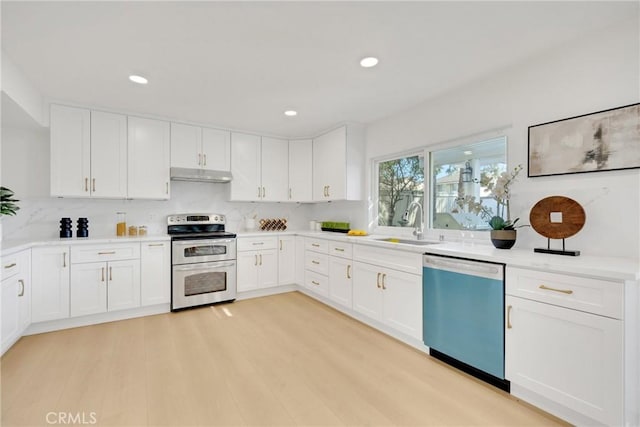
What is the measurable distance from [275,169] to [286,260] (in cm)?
142

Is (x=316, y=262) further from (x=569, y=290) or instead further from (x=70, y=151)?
(x=70, y=151)

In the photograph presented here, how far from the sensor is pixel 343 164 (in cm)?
397

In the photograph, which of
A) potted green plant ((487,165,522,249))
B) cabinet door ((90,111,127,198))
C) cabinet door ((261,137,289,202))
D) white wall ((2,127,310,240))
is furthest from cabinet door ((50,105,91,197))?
potted green plant ((487,165,522,249))

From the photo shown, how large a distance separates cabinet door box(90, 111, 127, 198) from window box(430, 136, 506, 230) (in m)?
3.62

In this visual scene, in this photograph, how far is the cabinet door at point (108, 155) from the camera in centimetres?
339

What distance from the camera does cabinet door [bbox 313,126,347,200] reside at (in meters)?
3.99

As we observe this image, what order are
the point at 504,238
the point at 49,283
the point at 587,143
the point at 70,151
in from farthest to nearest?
the point at 70,151, the point at 49,283, the point at 504,238, the point at 587,143

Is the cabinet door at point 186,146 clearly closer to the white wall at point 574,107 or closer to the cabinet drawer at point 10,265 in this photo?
the cabinet drawer at point 10,265

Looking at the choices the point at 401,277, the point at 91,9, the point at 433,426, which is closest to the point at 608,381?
the point at 433,426

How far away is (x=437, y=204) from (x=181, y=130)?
3.32 meters

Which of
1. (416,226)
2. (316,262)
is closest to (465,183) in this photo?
(416,226)

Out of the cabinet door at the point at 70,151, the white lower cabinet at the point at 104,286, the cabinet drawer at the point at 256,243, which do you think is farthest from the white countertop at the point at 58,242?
the cabinet drawer at the point at 256,243

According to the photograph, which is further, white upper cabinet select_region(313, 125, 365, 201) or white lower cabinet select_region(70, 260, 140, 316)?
white upper cabinet select_region(313, 125, 365, 201)

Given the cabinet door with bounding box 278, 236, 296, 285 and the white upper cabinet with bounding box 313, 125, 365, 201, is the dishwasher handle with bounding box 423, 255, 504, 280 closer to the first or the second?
the white upper cabinet with bounding box 313, 125, 365, 201
